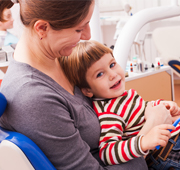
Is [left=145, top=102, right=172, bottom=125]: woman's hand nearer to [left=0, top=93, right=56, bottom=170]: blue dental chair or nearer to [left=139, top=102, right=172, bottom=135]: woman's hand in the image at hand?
[left=139, top=102, right=172, bottom=135]: woman's hand

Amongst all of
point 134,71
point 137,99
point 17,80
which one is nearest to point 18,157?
point 17,80

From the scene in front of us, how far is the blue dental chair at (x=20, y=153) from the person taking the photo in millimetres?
606

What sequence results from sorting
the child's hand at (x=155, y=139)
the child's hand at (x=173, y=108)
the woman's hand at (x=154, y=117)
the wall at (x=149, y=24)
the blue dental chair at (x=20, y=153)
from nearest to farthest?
the blue dental chair at (x=20, y=153) < the child's hand at (x=155, y=139) < the woman's hand at (x=154, y=117) < the child's hand at (x=173, y=108) < the wall at (x=149, y=24)

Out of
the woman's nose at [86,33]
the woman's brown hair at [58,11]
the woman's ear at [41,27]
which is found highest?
the woman's brown hair at [58,11]

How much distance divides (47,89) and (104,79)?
0.32 metres

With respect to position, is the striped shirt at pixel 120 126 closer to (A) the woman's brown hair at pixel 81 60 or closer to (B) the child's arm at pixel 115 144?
(B) the child's arm at pixel 115 144

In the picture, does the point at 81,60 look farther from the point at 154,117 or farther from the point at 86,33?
the point at 154,117

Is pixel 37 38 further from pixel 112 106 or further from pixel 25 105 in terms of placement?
pixel 112 106

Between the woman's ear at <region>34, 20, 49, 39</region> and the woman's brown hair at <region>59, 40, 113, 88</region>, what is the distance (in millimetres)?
239

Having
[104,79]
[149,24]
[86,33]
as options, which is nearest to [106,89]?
[104,79]

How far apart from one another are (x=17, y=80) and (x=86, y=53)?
1.06 ft

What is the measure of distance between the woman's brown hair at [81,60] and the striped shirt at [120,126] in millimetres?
117

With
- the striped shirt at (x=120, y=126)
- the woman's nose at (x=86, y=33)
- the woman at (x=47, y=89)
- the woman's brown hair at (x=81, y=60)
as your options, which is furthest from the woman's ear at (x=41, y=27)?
the striped shirt at (x=120, y=126)

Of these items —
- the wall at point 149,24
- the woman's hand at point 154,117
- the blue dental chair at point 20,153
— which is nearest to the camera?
the blue dental chair at point 20,153
